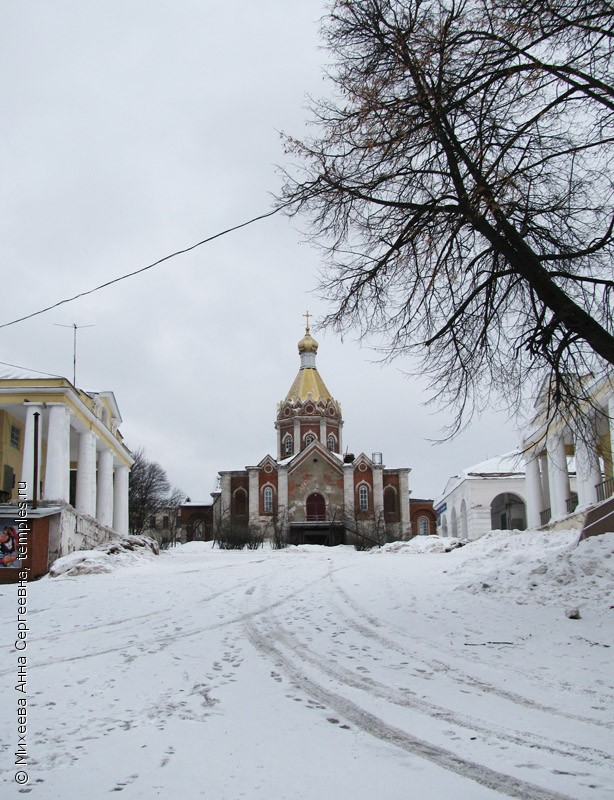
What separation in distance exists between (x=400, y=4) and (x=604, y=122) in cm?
307

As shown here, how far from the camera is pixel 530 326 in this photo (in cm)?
1084

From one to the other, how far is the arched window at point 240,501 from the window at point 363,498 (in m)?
10.0

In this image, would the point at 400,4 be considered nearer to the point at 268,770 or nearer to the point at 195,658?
the point at 195,658

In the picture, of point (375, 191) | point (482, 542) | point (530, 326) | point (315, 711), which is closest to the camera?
point (315, 711)

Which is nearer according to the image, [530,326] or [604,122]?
[604,122]

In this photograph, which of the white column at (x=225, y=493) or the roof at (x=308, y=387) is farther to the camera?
the roof at (x=308, y=387)

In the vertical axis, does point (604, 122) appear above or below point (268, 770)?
above

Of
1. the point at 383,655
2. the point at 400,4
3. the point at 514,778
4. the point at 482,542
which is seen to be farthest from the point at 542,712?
the point at 482,542

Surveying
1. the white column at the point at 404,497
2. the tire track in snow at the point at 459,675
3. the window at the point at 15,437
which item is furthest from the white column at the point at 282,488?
the tire track in snow at the point at 459,675

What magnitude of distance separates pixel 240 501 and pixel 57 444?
3835cm

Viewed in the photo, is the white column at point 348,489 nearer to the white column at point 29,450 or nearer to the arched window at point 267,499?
the arched window at point 267,499

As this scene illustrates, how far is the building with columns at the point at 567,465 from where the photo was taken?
14.3 meters

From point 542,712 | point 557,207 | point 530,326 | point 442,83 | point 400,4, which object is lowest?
point 542,712

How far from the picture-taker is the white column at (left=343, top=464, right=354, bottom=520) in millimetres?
57531
